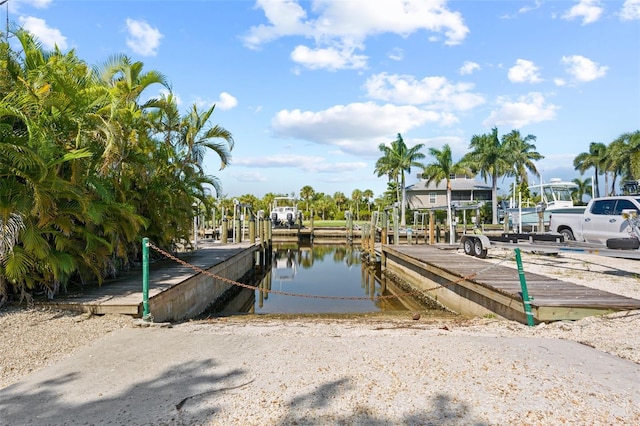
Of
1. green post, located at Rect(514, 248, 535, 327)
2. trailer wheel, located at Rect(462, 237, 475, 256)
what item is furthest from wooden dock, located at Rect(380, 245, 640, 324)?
trailer wheel, located at Rect(462, 237, 475, 256)

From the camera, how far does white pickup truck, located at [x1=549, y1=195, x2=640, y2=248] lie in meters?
12.5

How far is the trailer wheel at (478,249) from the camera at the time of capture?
14390 mm

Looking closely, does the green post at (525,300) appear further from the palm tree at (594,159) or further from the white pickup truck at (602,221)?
the palm tree at (594,159)

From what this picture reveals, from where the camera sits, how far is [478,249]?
14.6 metres

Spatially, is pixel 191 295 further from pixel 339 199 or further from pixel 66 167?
pixel 339 199

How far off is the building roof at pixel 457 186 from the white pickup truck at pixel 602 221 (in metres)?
36.6

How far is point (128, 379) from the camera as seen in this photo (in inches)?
171

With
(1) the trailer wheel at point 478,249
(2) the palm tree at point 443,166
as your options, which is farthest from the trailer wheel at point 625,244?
(2) the palm tree at point 443,166

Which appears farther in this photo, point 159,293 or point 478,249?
point 478,249

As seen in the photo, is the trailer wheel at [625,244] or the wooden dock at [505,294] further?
the trailer wheel at [625,244]

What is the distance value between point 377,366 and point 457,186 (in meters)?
50.7

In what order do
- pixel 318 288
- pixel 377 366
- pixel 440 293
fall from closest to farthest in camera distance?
pixel 377 366 < pixel 440 293 < pixel 318 288

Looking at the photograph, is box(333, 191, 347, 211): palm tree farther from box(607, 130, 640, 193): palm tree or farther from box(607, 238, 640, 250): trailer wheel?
box(607, 238, 640, 250): trailer wheel

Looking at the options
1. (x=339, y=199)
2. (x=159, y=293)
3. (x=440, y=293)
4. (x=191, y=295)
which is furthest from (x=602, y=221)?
(x=339, y=199)
